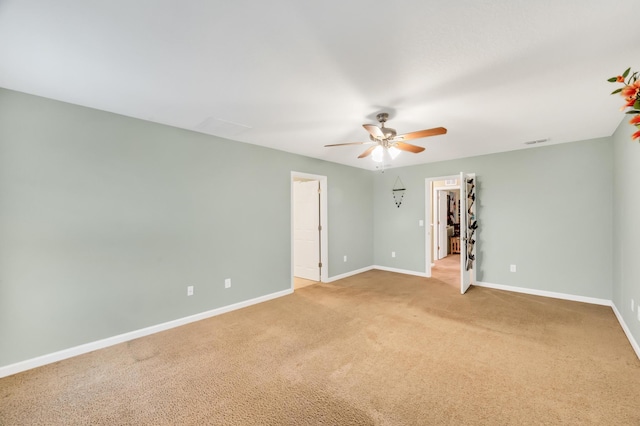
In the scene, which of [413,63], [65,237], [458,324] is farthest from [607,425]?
[65,237]

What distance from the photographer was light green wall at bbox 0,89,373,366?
2477 mm

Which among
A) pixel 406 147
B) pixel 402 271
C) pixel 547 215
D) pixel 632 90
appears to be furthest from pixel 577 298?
pixel 632 90

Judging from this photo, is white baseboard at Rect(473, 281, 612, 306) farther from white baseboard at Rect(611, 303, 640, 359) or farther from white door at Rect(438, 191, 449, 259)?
white door at Rect(438, 191, 449, 259)

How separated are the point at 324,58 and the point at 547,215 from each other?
4.60 m

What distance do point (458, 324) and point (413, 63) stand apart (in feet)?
9.88

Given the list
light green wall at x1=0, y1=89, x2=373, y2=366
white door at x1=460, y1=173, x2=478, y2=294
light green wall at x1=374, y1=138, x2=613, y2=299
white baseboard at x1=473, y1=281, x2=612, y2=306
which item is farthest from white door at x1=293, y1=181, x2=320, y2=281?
A: white baseboard at x1=473, y1=281, x2=612, y2=306

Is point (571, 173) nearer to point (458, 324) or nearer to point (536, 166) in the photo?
point (536, 166)

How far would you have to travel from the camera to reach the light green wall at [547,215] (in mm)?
4070

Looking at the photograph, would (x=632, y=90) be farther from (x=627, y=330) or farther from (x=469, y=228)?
(x=469, y=228)

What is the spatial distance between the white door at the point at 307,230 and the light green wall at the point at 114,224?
4.13 feet

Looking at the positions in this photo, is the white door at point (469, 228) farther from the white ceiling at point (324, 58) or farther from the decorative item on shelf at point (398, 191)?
the white ceiling at point (324, 58)

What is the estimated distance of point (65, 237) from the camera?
2.68 metres

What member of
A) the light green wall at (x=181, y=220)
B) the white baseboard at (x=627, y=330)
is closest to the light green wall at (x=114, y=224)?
the light green wall at (x=181, y=220)

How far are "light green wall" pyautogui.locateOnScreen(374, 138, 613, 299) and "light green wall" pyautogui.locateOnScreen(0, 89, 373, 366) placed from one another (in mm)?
3935
